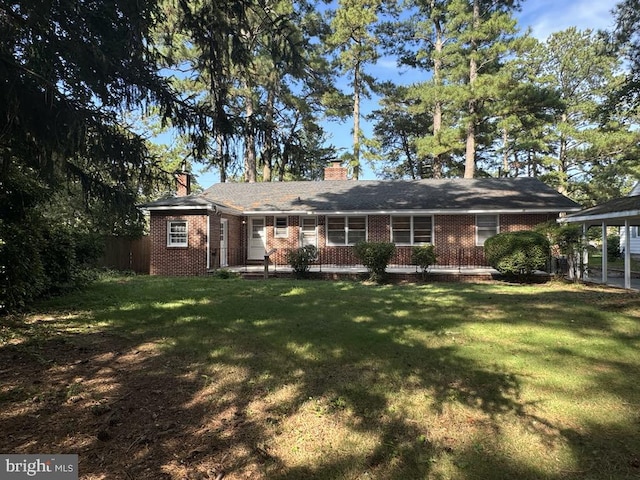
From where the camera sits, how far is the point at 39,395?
3.83 meters

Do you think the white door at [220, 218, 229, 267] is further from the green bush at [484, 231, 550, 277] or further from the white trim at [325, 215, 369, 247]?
the green bush at [484, 231, 550, 277]

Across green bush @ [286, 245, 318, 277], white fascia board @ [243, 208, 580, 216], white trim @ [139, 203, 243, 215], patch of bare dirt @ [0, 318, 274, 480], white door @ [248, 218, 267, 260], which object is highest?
white trim @ [139, 203, 243, 215]

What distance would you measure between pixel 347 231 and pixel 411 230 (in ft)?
8.83

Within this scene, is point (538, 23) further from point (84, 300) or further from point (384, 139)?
point (84, 300)

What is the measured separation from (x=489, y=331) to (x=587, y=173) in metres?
28.1

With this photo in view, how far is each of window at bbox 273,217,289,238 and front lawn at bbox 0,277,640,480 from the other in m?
10.5

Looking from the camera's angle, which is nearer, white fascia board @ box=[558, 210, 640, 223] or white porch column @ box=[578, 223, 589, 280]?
white fascia board @ box=[558, 210, 640, 223]

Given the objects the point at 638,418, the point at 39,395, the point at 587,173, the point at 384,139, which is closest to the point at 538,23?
the point at 587,173

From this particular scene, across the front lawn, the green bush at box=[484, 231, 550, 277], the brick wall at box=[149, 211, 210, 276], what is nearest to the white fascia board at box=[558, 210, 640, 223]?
the green bush at box=[484, 231, 550, 277]

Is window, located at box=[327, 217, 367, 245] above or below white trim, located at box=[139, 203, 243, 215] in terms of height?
below

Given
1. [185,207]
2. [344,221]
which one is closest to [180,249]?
[185,207]

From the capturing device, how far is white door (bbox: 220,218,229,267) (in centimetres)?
1673

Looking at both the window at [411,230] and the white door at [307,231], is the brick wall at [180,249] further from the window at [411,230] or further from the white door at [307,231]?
the window at [411,230]

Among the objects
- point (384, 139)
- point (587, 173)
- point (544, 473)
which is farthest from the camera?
point (384, 139)
